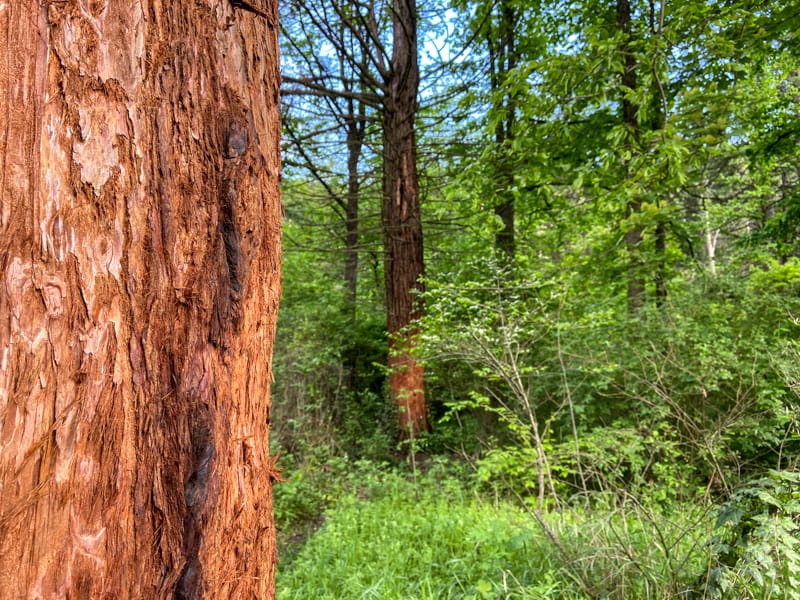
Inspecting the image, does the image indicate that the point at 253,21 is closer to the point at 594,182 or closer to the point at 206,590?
the point at 206,590

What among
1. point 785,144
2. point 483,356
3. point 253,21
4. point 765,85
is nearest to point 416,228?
point 483,356

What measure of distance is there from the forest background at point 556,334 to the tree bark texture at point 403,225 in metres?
0.05

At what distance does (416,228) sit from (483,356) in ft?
10.9

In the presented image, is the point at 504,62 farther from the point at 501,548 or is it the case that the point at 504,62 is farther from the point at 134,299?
the point at 134,299

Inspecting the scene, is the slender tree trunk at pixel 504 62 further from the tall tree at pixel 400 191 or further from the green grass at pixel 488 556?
the green grass at pixel 488 556

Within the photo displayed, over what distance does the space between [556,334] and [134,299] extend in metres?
4.31

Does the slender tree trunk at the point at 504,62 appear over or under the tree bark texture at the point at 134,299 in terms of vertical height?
over

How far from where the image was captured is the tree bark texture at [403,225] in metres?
6.49

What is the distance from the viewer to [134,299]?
939 millimetres

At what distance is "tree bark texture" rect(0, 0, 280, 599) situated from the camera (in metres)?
0.79

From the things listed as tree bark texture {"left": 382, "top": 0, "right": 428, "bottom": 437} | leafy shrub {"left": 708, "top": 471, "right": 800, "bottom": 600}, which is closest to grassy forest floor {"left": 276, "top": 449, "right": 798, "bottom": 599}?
leafy shrub {"left": 708, "top": 471, "right": 800, "bottom": 600}

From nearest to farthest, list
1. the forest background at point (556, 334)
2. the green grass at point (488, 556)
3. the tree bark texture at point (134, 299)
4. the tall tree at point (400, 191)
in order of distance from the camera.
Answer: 1. the tree bark texture at point (134, 299)
2. the green grass at point (488, 556)
3. the forest background at point (556, 334)
4. the tall tree at point (400, 191)

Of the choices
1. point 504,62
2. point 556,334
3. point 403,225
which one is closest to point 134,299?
point 556,334

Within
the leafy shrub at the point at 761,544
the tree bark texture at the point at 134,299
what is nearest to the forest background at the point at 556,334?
the leafy shrub at the point at 761,544
